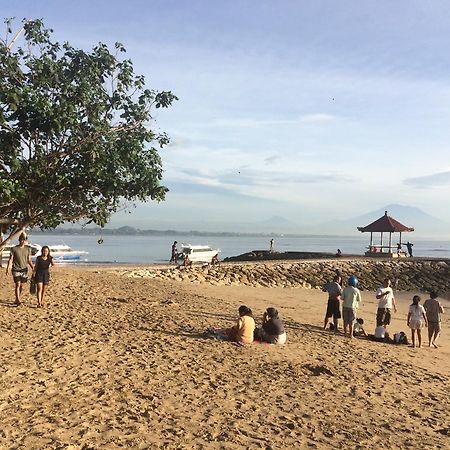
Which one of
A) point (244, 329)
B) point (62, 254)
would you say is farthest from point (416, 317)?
point (62, 254)

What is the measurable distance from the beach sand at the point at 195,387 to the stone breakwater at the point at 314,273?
14.8m

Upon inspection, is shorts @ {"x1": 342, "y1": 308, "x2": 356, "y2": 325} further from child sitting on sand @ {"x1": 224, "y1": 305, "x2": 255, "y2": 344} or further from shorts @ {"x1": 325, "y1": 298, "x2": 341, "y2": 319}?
child sitting on sand @ {"x1": 224, "y1": 305, "x2": 255, "y2": 344}

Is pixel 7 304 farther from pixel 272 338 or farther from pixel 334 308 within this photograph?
pixel 334 308

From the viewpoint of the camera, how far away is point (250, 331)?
36.6 ft

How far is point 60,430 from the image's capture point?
594 centimetres

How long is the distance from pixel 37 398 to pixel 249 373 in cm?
360

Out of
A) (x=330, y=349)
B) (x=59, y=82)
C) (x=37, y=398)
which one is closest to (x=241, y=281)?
(x=330, y=349)

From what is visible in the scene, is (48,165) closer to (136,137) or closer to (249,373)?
(136,137)

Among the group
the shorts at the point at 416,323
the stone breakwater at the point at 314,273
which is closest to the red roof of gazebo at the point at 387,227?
the stone breakwater at the point at 314,273

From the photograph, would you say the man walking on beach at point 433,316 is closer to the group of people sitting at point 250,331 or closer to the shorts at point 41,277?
the group of people sitting at point 250,331

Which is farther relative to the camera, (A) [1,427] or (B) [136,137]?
(B) [136,137]

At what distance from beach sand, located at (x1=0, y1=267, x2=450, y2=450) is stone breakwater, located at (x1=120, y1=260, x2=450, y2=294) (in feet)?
48.5

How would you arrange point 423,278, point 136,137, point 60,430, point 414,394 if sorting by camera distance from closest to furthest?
point 60,430 < point 414,394 < point 136,137 < point 423,278

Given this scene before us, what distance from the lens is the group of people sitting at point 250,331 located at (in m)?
11.1
